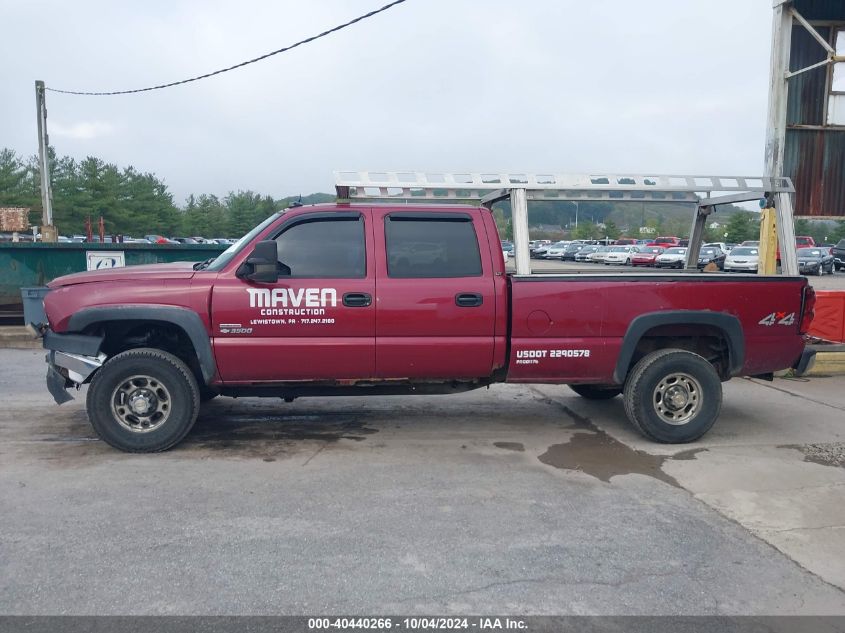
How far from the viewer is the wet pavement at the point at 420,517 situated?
11.1 feet

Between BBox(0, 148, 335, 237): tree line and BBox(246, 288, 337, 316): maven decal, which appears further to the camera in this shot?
BBox(0, 148, 335, 237): tree line

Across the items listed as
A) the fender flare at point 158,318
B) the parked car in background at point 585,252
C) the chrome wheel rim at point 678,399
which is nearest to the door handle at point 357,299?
the fender flare at point 158,318

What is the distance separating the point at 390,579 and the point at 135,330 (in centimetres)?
335

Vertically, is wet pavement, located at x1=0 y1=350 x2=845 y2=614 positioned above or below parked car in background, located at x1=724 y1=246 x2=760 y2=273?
below

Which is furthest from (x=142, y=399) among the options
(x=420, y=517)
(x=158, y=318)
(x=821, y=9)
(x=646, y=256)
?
(x=646, y=256)

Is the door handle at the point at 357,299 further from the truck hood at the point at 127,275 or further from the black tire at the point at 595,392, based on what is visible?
the black tire at the point at 595,392

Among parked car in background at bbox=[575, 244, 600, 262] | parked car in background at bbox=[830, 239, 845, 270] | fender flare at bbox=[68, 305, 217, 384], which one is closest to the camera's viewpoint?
fender flare at bbox=[68, 305, 217, 384]

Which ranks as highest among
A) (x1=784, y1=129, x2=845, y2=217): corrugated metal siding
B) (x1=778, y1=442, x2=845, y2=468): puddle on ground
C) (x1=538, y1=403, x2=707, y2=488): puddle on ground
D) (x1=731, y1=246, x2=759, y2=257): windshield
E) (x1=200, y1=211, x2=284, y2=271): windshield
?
(x1=784, y1=129, x2=845, y2=217): corrugated metal siding

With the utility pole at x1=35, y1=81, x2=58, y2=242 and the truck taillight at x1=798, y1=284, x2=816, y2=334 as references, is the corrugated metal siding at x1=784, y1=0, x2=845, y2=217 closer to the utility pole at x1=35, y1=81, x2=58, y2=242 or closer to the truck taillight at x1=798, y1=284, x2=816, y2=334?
the truck taillight at x1=798, y1=284, x2=816, y2=334

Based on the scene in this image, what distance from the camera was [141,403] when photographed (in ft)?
17.9

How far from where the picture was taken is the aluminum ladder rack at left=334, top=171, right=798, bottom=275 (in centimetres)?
584

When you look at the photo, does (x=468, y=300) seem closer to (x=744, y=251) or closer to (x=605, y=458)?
(x=605, y=458)

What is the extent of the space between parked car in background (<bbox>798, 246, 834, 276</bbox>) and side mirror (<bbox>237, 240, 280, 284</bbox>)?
3325 cm

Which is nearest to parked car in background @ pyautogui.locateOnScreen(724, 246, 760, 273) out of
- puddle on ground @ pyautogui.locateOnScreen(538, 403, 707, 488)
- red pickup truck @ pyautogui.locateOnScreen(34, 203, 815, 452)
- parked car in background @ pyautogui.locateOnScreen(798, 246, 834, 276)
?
parked car in background @ pyautogui.locateOnScreen(798, 246, 834, 276)
